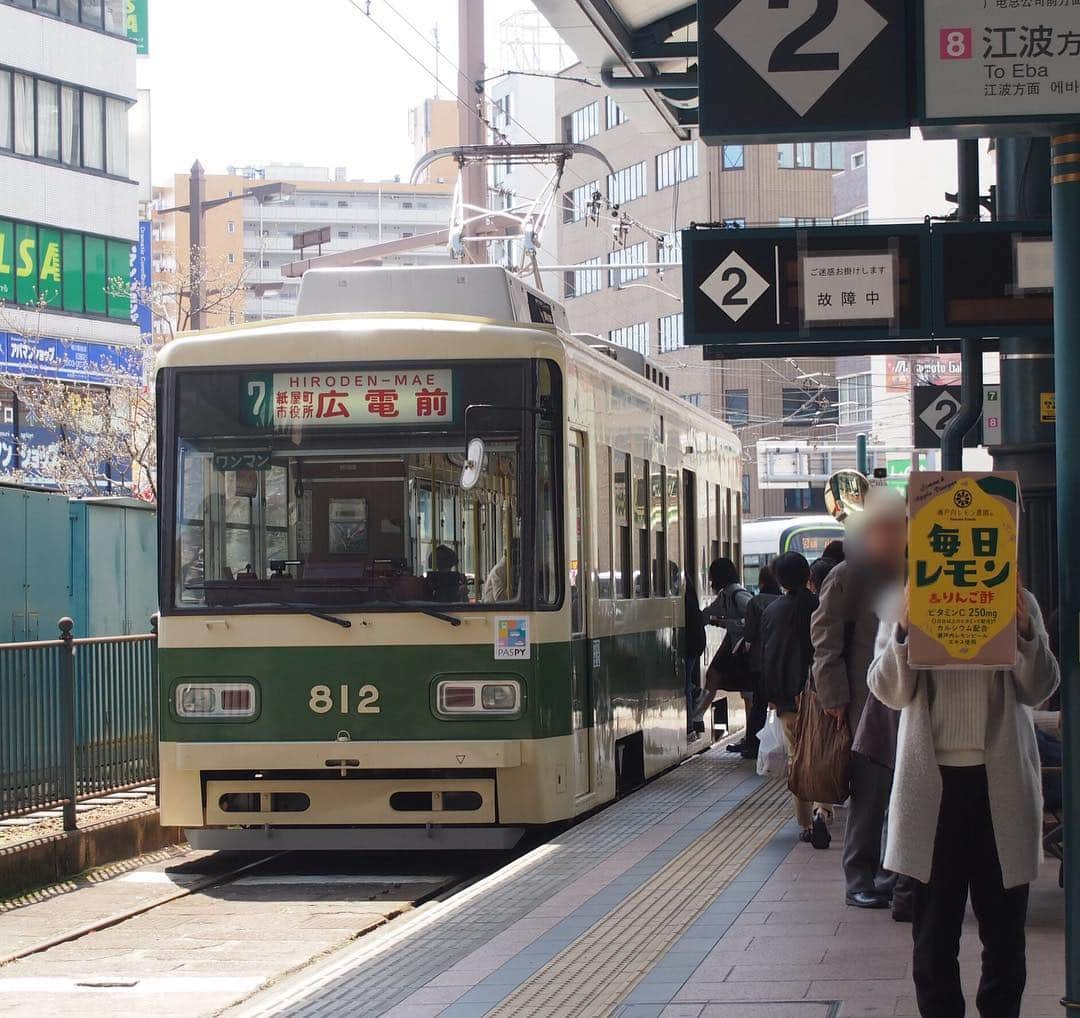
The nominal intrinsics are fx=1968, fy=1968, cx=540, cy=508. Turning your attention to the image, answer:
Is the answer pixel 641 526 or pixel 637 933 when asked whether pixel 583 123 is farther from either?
pixel 637 933

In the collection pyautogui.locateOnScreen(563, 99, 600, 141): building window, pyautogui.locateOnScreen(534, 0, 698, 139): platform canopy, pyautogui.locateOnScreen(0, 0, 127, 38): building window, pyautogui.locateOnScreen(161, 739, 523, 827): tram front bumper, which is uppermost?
pyautogui.locateOnScreen(563, 99, 600, 141): building window

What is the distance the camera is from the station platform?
674 centimetres

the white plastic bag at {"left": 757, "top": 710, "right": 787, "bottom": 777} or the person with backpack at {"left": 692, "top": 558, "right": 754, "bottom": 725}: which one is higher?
the person with backpack at {"left": 692, "top": 558, "right": 754, "bottom": 725}

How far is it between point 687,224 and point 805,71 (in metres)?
68.9

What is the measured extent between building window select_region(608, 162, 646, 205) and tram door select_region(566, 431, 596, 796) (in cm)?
6584

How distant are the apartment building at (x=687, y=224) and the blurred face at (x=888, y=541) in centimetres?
6211

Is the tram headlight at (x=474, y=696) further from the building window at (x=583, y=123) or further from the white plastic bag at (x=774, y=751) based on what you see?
the building window at (x=583, y=123)

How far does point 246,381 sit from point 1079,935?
7093mm

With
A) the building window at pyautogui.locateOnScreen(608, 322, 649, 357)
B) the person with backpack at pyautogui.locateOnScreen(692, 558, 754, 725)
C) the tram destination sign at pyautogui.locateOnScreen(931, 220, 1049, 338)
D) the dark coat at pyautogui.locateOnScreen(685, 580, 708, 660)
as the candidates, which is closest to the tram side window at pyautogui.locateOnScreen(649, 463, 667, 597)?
the person with backpack at pyautogui.locateOnScreen(692, 558, 754, 725)

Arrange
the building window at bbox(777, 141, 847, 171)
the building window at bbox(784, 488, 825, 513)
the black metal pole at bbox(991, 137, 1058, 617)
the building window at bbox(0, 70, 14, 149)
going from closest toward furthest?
the black metal pole at bbox(991, 137, 1058, 617) < the building window at bbox(0, 70, 14, 149) < the building window at bbox(777, 141, 847, 171) < the building window at bbox(784, 488, 825, 513)

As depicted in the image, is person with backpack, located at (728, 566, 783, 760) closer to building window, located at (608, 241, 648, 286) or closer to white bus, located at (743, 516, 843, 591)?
white bus, located at (743, 516, 843, 591)

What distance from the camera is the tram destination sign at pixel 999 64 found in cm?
533

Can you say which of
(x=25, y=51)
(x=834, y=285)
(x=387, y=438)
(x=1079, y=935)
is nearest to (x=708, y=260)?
(x=834, y=285)

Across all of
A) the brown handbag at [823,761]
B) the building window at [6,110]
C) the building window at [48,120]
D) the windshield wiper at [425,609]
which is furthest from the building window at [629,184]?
the brown handbag at [823,761]
